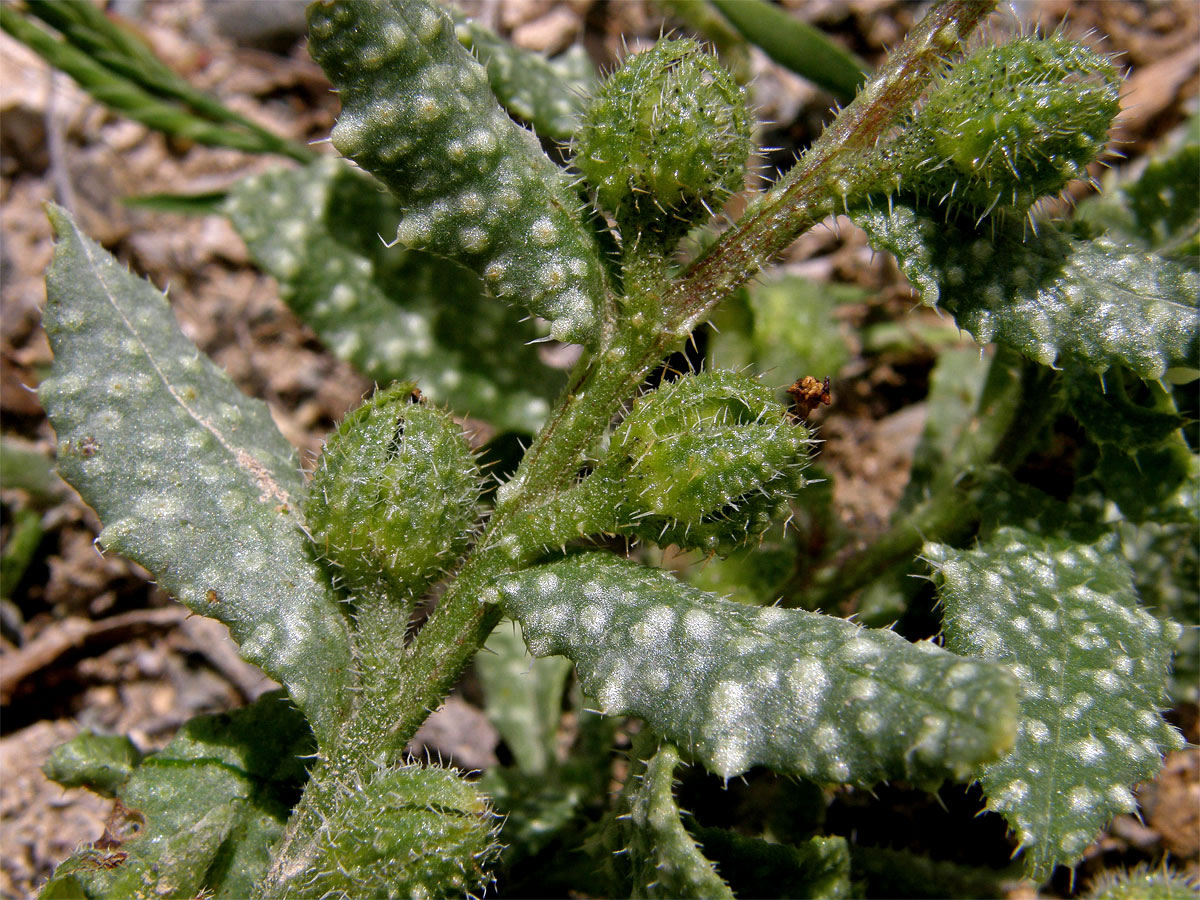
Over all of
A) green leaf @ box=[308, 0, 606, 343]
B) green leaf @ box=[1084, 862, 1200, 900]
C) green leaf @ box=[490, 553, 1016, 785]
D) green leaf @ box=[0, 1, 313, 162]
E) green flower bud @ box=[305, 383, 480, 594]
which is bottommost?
green leaf @ box=[1084, 862, 1200, 900]

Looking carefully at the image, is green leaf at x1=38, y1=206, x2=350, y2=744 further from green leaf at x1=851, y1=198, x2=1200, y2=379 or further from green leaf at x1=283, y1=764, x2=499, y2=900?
green leaf at x1=851, y1=198, x2=1200, y2=379

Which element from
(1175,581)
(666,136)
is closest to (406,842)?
(666,136)

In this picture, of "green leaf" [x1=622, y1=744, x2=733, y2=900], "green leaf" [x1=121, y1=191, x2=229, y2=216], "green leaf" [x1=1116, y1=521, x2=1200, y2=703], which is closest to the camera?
"green leaf" [x1=622, y1=744, x2=733, y2=900]

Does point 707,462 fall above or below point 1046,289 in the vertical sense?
below

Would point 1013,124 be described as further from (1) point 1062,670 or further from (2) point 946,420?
(2) point 946,420

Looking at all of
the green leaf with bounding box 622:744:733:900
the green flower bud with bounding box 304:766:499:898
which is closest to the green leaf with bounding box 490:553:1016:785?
the green leaf with bounding box 622:744:733:900

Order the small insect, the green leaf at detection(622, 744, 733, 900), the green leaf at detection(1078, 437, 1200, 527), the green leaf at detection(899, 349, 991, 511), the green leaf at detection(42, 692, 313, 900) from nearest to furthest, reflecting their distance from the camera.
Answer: the green leaf at detection(622, 744, 733, 900)
the green leaf at detection(42, 692, 313, 900)
the small insect
the green leaf at detection(1078, 437, 1200, 527)
the green leaf at detection(899, 349, 991, 511)

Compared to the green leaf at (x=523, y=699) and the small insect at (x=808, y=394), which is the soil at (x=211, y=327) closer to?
the green leaf at (x=523, y=699)
